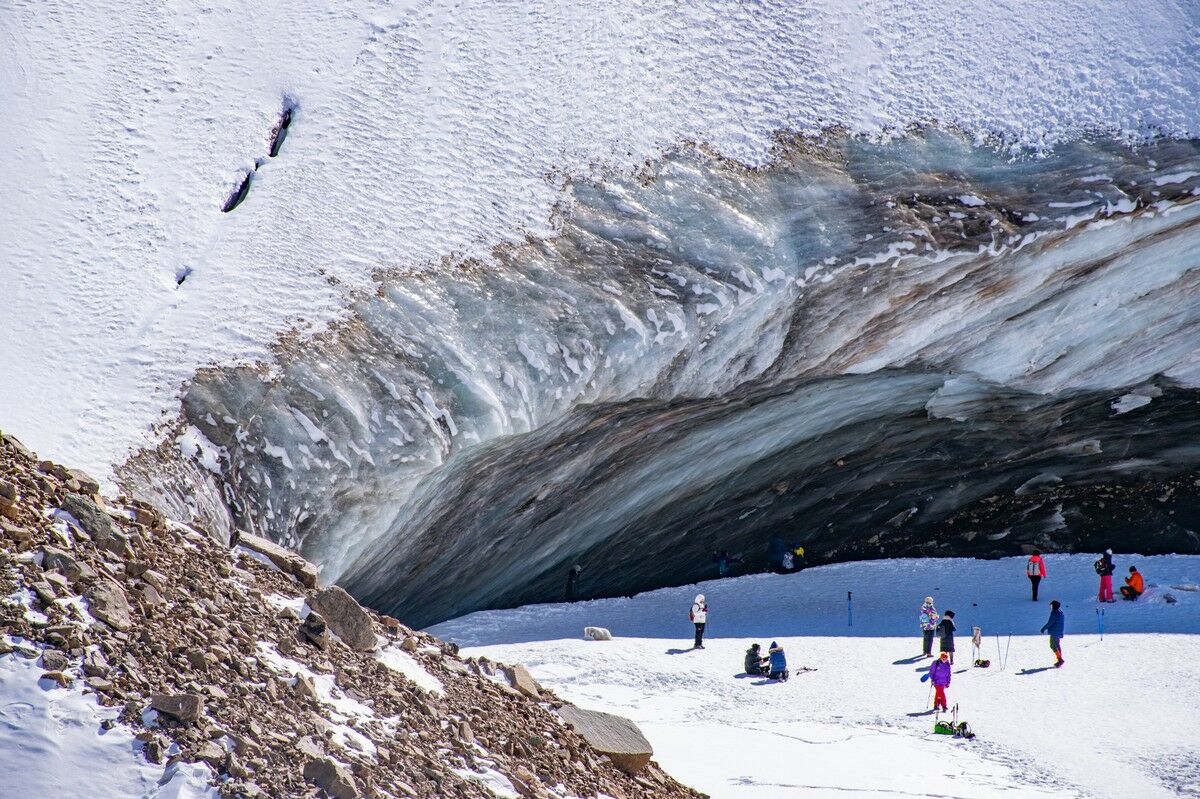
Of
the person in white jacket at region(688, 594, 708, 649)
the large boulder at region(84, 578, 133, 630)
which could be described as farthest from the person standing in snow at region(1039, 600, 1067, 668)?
the large boulder at region(84, 578, 133, 630)

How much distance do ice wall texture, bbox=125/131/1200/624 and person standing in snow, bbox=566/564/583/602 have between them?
133 mm

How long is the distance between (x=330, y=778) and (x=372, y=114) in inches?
487

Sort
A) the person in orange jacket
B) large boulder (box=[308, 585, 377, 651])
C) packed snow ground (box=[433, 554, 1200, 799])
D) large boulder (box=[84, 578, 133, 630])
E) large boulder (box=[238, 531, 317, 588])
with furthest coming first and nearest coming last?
the person in orange jacket → packed snow ground (box=[433, 554, 1200, 799]) → large boulder (box=[238, 531, 317, 588]) → large boulder (box=[308, 585, 377, 651]) → large boulder (box=[84, 578, 133, 630])

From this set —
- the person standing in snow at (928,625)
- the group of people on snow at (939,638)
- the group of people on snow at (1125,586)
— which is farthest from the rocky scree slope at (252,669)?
the group of people on snow at (1125,586)

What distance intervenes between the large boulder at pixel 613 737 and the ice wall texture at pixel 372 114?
6.36m

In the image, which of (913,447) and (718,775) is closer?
(718,775)

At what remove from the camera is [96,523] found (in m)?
9.20

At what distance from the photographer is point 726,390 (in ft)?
58.1

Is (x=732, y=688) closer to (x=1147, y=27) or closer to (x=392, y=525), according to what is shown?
(x=392, y=525)

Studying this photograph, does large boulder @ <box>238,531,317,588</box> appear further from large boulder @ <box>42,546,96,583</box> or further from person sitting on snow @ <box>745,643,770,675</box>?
person sitting on snow @ <box>745,643,770,675</box>

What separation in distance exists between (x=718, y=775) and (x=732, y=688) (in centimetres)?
384

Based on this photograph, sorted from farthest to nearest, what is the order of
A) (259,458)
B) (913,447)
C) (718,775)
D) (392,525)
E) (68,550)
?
1. (913,447)
2. (392,525)
3. (259,458)
4. (718,775)
5. (68,550)

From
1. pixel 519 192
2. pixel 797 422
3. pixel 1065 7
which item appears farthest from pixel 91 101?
pixel 1065 7

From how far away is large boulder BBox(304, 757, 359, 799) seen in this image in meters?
7.72
